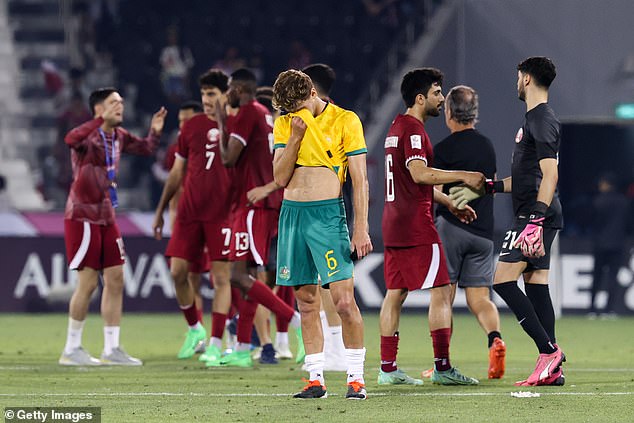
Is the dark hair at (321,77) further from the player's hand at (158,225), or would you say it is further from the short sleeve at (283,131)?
the player's hand at (158,225)

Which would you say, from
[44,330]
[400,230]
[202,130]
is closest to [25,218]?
[44,330]

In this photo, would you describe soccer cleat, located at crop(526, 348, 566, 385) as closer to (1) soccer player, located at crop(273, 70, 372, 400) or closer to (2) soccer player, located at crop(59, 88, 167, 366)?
(1) soccer player, located at crop(273, 70, 372, 400)

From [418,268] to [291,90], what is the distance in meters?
1.91

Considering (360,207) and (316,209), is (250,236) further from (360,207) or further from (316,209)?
(360,207)

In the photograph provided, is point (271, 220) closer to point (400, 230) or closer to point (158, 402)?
point (400, 230)

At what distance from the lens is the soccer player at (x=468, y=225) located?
10.5 m

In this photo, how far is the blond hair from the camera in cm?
857

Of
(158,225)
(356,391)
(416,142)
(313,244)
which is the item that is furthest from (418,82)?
(158,225)

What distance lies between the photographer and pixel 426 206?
9852 mm

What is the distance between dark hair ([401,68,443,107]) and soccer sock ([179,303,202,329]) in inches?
149

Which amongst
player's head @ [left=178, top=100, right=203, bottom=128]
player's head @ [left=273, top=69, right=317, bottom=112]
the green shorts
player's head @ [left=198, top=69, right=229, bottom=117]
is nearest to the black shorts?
the green shorts

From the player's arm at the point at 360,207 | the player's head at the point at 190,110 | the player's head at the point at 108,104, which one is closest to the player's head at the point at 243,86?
the player's head at the point at 108,104

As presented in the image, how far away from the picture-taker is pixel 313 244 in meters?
8.70

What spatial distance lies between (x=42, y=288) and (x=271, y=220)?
8066 mm
